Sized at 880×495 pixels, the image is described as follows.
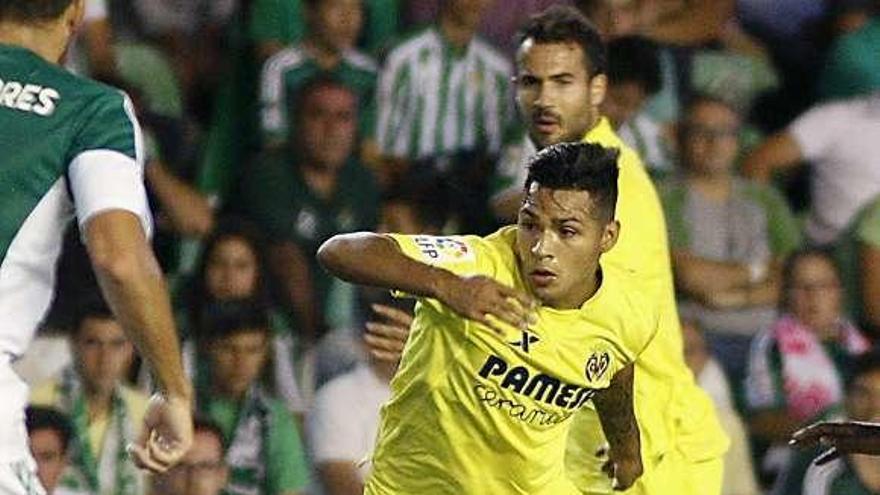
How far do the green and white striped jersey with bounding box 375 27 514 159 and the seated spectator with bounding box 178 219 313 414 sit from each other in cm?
78

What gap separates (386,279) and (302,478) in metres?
3.42

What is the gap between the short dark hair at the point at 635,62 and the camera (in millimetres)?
9406

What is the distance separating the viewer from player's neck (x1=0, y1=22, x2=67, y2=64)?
17.3 ft

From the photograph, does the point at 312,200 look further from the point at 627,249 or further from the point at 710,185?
the point at 627,249

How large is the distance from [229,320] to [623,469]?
9.15 ft

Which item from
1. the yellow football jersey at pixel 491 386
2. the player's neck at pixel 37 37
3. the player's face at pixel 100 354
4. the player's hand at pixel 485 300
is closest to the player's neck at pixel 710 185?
the player's face at pixel 100 354

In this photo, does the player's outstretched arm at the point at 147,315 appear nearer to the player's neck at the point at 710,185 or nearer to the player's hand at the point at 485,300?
the player's hand at the point at 485,300

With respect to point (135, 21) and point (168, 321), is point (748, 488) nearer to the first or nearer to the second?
point (135, 21)

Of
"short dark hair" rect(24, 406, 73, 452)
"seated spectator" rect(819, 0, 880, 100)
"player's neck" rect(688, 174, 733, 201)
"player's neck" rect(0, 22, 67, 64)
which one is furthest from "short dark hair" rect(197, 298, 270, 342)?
"player's neck" rect(0, 22, 67, 64)

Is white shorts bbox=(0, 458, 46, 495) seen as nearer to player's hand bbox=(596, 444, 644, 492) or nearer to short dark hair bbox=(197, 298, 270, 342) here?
player's hand bbox=(596, 444, 644, 492)

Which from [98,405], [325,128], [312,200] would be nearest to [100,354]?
[98,405]

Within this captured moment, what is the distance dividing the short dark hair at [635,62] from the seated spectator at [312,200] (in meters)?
1.00

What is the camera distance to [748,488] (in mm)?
9500

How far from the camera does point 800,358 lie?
Result: 9.73m
